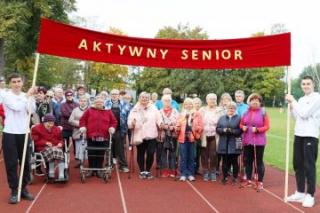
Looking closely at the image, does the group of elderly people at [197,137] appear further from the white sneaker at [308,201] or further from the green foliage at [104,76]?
the green foliage at [104,76]

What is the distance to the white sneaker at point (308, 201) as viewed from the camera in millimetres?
7792

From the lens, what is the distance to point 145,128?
10320 millimetres

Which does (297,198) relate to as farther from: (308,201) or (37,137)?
(37,137)

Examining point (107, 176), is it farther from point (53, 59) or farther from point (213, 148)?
point (53, 59)

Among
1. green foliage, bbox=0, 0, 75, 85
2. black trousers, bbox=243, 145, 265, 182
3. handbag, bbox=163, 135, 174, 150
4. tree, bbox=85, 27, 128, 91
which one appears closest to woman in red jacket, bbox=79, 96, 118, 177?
handbag, bbox=163, 135, 174, 150

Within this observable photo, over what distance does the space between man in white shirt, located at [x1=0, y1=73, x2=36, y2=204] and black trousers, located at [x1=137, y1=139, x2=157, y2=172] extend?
339 cm

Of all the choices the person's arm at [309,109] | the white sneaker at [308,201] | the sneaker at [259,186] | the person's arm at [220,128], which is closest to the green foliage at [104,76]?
the person's arm at [220,128]

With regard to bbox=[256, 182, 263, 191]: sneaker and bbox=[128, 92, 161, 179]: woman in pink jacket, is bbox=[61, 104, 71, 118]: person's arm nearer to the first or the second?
bbox=[128, 92, 161, 179]: woman in pink jacket

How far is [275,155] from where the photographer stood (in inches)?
597

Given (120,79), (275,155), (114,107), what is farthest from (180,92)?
(114,107)

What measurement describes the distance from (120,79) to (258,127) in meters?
40.3

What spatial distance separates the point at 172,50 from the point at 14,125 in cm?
319

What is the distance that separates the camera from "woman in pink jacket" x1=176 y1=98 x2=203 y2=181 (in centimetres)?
1008

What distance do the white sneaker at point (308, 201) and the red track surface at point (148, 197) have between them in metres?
0.09
